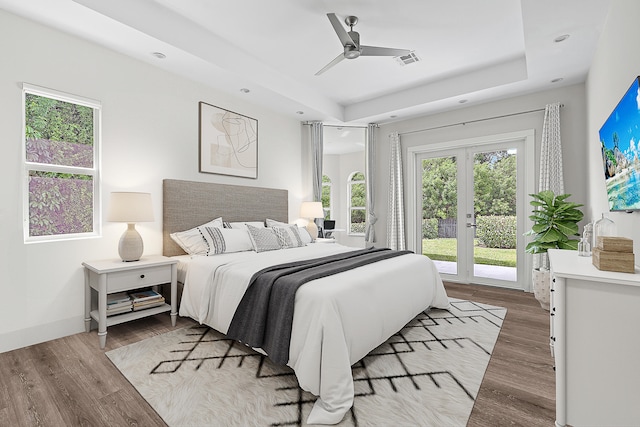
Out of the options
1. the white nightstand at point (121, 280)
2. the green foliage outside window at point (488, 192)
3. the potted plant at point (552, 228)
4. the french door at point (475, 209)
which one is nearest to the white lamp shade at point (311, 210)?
the french door at point (475, 209)

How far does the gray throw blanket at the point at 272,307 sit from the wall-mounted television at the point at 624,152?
1797 mm

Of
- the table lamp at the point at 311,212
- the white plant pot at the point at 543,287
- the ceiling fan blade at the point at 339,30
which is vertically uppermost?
the ceiling fan blade at the point at 339,30

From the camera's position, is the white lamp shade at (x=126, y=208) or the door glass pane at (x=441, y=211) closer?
the white lamp shade at (x=126, y=208)

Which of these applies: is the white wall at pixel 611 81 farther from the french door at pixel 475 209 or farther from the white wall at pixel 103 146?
the white wall at pixel 103 146

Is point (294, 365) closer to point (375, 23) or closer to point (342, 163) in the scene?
point (375, 23)

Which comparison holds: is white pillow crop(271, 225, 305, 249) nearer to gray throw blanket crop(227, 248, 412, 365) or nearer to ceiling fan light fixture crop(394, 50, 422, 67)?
gray throw blanket crop(227, 248, 412, 365)

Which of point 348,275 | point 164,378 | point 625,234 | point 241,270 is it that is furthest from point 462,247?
point 164,378

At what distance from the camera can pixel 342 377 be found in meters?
1.76

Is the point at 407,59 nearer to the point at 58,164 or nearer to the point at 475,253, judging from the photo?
the point at 475,253

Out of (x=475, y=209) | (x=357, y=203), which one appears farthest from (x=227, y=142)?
(x=357, y=203)

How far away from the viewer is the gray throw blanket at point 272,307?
1.97 m

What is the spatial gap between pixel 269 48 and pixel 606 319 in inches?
147

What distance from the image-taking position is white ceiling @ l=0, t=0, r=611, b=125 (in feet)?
8.49

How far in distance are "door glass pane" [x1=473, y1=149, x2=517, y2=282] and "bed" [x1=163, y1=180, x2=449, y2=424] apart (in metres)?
1.74
